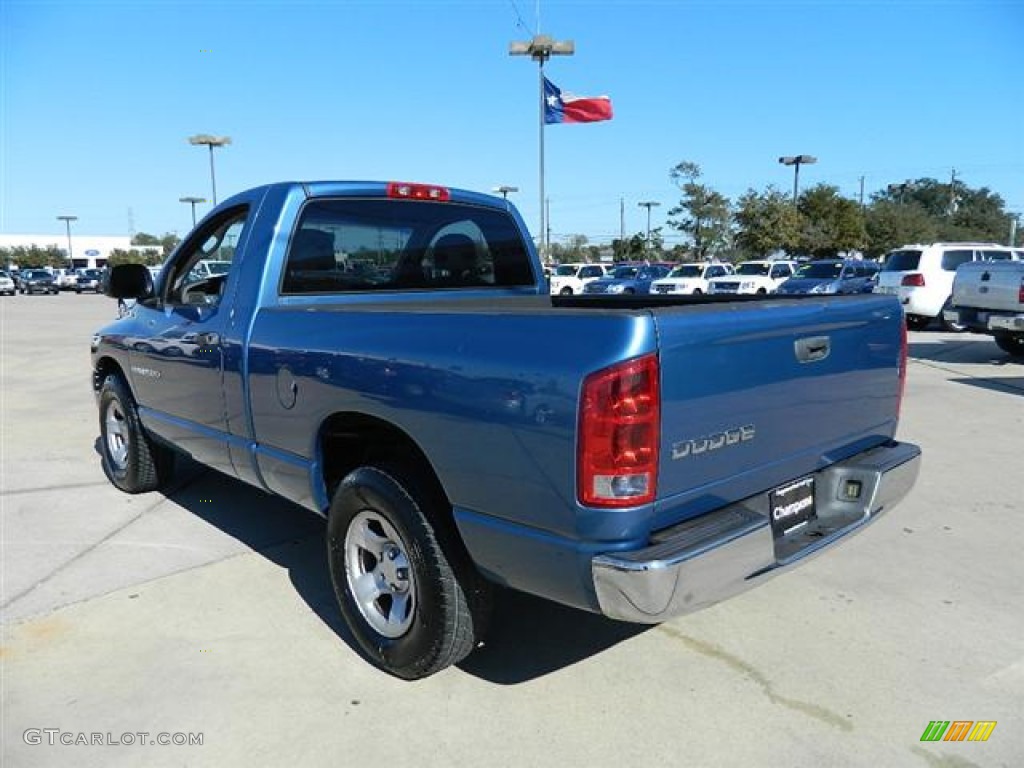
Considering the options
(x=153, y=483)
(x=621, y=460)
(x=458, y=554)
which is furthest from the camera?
(x=153, y=483)

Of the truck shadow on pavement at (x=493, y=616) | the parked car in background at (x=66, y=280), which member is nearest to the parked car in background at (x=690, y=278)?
the truck shadow on pavement at (x=493, y=616)

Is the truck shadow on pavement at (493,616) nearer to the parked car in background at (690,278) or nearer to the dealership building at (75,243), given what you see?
the parked car in background at (690,278)

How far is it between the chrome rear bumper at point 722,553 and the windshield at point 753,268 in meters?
25.1

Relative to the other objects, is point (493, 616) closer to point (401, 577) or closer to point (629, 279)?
point (401, 577)

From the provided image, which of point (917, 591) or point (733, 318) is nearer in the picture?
point (733, 318)

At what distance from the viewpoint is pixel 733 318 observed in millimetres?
2477

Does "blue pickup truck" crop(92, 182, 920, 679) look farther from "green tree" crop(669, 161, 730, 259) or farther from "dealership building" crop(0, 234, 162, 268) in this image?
"dealership building" crop(0, 234, 162, 268)

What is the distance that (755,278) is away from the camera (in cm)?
2561

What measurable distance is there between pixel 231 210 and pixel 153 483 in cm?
239

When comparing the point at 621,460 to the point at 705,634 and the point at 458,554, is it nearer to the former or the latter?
the point at 458,554

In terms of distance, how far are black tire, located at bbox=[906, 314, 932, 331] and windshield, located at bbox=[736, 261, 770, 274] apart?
839 centimetres

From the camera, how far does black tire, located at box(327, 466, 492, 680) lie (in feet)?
9.16

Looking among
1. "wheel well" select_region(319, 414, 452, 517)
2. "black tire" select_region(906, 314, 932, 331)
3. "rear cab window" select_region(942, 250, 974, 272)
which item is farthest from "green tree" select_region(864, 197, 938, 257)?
"wheel well" select_region(319, 414, 452, 517)

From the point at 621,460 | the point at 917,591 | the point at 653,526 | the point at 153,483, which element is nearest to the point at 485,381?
the point at 621,460
